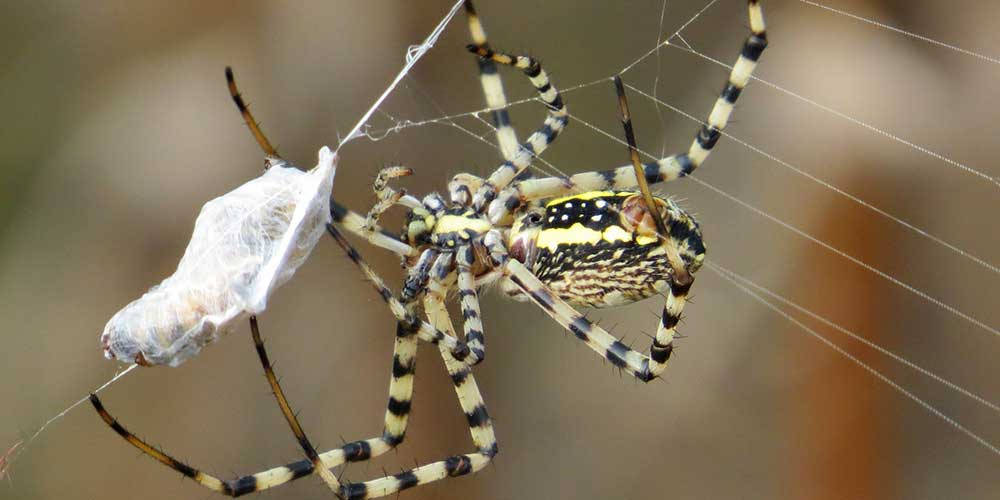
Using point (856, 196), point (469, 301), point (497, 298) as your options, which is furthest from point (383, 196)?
point (856, 196)

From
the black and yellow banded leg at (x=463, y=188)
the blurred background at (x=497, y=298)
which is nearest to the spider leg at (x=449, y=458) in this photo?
the black and yellow banded leg at (x=463, y=188)

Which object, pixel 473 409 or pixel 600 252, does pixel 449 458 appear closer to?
pixel 473 409

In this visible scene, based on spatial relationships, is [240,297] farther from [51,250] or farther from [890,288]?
[890,288]

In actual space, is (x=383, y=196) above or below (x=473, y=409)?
above

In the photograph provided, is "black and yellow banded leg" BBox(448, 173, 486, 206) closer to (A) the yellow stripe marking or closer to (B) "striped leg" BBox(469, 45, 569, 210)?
(B) "striped leg" BBox(469, 45, 569, 210)

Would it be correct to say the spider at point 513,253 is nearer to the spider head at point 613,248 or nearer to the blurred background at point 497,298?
the spider head at point 613,248

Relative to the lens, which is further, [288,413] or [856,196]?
[856,196]
